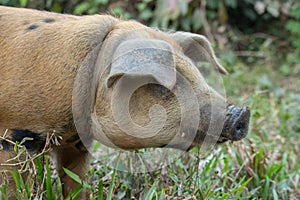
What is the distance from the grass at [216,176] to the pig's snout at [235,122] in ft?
0.91

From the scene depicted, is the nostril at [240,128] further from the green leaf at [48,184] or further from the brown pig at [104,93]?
the green leaf at [48,184]

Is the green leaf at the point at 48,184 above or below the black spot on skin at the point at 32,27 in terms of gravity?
below

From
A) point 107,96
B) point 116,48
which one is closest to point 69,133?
point 107,96

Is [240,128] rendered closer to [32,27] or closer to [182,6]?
[32,27]

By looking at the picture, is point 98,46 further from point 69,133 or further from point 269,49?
point 269,49

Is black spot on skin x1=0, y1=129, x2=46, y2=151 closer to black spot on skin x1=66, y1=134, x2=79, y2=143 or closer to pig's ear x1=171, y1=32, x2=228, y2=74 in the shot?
black spot on skin x1=66, y1=134, x2=79, y2=143

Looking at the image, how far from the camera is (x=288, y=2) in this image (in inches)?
310

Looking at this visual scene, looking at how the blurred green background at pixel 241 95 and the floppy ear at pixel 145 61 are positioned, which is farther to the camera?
the blurred green background at pixel 241 95

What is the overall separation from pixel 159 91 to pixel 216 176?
3.36ft

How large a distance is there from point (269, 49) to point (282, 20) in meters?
0.61

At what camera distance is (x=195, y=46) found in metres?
3.19

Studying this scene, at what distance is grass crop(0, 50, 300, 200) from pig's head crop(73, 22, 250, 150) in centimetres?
25

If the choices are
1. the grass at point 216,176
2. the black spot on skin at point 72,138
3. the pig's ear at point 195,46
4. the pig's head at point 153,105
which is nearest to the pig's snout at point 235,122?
the pig's head at point 153,105

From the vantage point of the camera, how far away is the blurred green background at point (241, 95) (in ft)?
11.0
